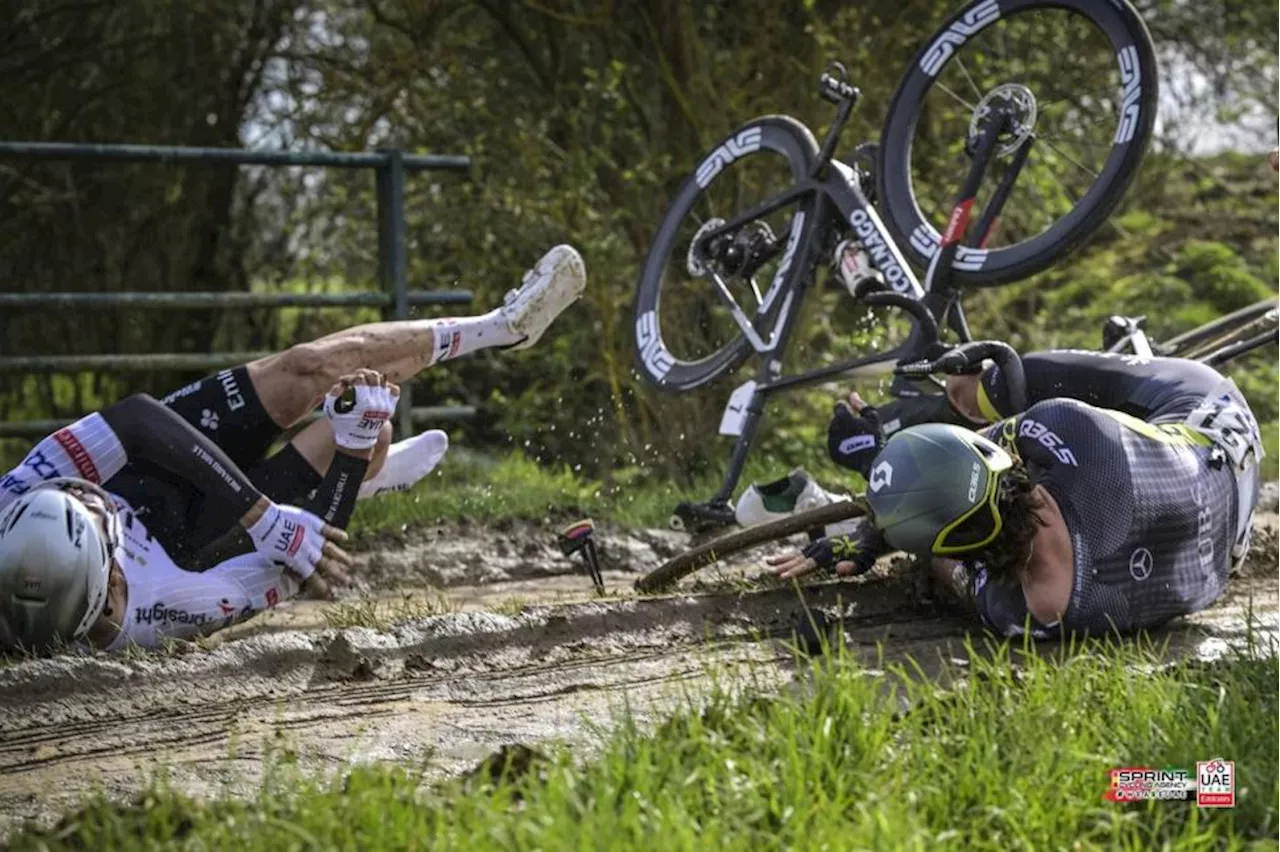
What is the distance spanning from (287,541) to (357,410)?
1.58 feet

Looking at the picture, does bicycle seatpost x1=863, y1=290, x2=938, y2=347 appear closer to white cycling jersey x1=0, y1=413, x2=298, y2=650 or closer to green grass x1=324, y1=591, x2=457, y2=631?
green grass x1=324, y1=591, x2=457, y2=631

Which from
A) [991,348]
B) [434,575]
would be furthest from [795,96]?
[991,348]

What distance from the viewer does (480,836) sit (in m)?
2.87

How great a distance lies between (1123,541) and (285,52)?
25.4ft

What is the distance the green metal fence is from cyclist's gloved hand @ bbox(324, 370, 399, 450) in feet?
10.3

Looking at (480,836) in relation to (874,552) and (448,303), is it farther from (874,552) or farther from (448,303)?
(448,303)

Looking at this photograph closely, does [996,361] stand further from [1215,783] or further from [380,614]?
[1215,783]

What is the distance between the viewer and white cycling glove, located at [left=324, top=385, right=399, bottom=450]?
214 inches

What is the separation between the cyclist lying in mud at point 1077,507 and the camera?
4.57 metres

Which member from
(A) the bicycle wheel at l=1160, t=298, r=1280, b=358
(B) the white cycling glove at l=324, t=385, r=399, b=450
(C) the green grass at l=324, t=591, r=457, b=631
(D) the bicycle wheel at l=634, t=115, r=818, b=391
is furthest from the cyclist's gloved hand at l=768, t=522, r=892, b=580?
(D) the bicycle wheel at l=634, t=115, r=818, b=391

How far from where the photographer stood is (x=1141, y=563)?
4.61 meters

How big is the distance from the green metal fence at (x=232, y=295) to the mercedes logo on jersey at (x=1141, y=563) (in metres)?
4.95

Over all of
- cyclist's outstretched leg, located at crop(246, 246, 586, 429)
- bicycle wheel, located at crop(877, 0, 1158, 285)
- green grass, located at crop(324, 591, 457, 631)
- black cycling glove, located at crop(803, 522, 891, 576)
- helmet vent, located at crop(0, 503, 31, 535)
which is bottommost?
green grass, located at crop(324, 591, 457, 631)

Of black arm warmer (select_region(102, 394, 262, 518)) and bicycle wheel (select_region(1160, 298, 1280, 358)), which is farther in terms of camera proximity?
bicycle wheel (select_region(1160, 298, 1280, 358))
